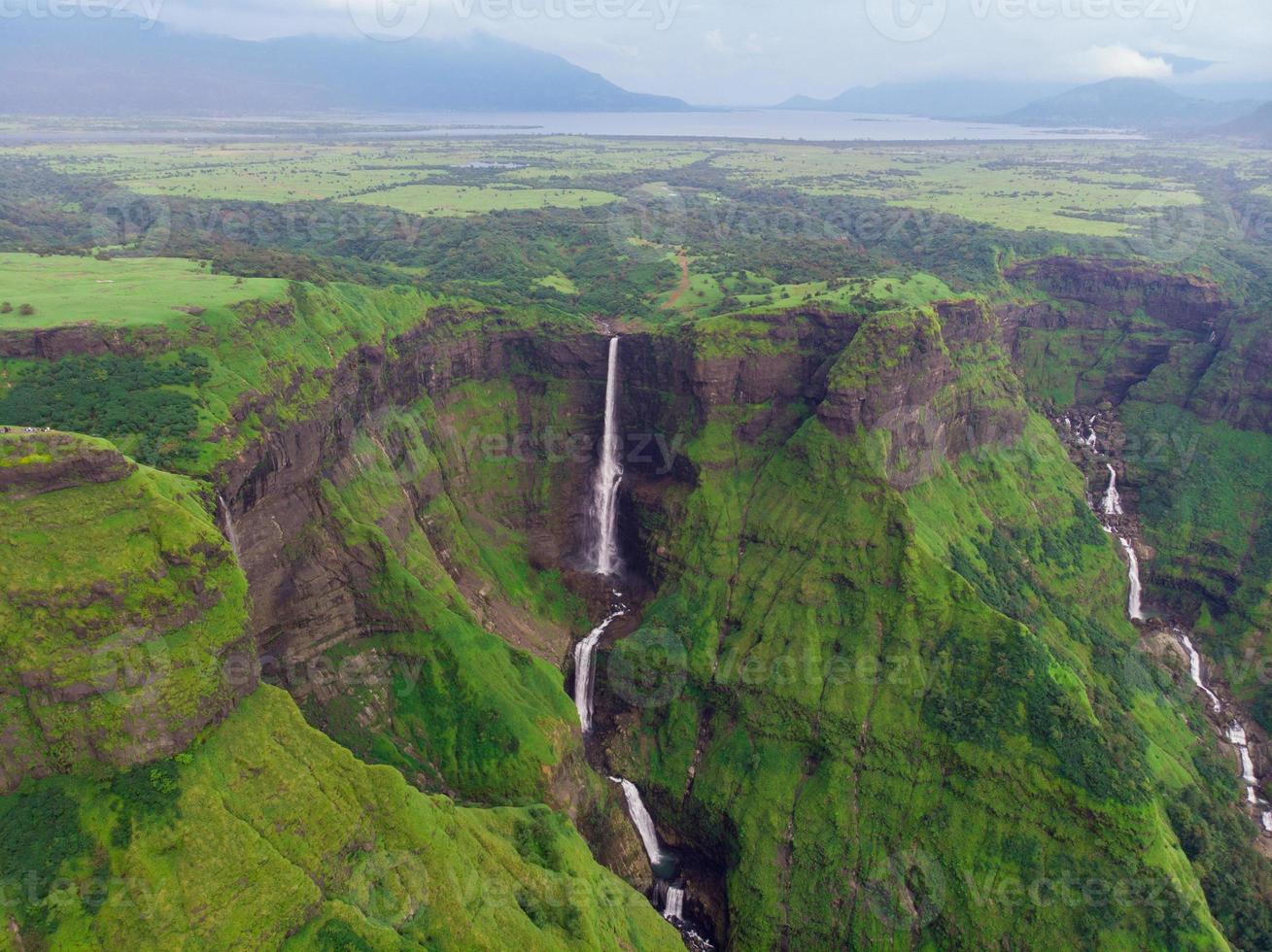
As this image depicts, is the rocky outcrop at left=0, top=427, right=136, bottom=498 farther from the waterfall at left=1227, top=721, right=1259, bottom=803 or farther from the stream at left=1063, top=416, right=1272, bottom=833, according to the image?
the waterfall at left=1227, top=721, right=1259, bottom=803

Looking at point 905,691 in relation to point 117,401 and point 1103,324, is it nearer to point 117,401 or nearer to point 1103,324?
point 117,401

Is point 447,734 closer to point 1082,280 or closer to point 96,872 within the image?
point 96,872

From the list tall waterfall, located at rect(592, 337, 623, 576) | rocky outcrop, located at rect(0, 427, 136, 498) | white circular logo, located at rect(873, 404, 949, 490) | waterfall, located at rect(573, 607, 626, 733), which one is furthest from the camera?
tall waterfall, located at rect(592, 337, 623, 576)

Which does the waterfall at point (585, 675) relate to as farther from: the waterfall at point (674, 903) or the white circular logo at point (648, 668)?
the waterfall at point (674, 903)

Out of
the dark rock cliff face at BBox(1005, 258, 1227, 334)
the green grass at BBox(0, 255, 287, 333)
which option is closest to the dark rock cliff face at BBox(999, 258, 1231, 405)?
the dark rock cliff face at BBox(1005, 258, 1227, 334)

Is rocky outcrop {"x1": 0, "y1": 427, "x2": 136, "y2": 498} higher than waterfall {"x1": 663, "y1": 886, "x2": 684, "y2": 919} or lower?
higher

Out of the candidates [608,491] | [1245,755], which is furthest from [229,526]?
[1245,755]
